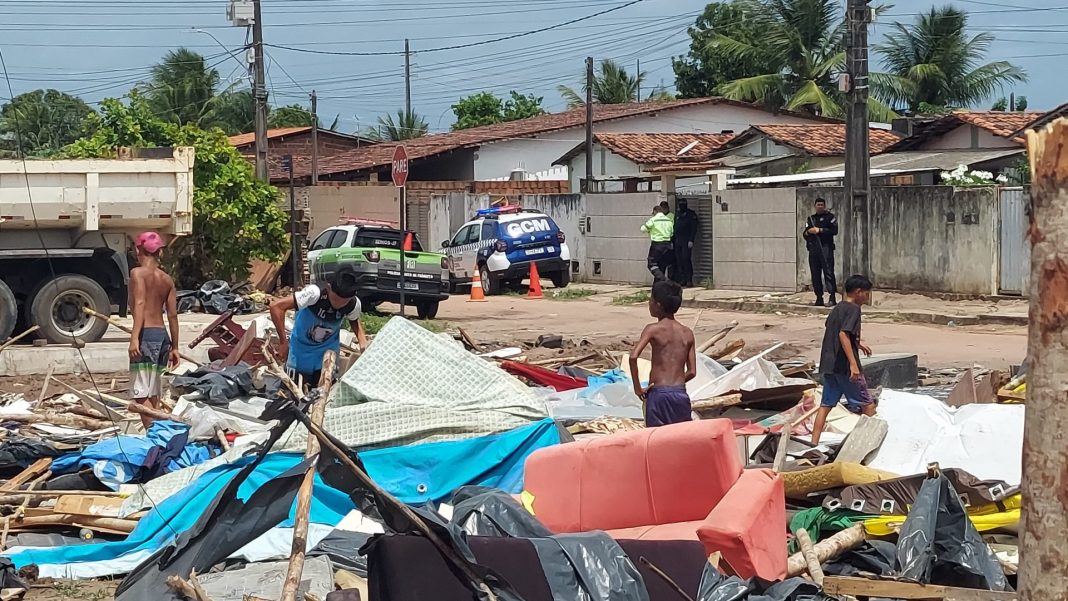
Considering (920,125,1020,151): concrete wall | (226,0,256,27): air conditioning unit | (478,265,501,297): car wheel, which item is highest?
(226,0,256,27): air conditioning unit

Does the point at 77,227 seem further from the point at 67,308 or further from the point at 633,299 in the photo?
the point at 633,299

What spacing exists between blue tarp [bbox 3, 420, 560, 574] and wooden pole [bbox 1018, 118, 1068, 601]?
479cm

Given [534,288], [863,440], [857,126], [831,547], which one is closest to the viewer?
[831,547]

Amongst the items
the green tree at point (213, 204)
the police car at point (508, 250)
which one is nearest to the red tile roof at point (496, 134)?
the police car at point (508, 250)

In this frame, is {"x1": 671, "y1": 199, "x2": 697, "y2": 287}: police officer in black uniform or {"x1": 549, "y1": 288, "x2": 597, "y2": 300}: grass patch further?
{"x1": 549, "y1": 288, "x2": 597, "y2": 300}: grass patch

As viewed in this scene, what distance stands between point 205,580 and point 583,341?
11.2 meters

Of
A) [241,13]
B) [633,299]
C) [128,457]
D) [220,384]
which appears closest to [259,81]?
[241,13]

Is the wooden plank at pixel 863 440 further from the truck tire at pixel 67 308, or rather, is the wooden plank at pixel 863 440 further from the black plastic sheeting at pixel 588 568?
the truck tire at pixel 67 308

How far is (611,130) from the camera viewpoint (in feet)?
135

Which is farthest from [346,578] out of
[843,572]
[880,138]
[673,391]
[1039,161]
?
[880,138]

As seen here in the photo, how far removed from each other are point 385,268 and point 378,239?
118 centimetres

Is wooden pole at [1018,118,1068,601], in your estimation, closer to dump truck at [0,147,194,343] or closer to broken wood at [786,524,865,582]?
broken wood at [786,524,865,582]

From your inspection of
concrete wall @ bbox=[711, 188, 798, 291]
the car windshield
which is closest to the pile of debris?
the car windshield

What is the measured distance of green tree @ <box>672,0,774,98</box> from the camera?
48.1 metres
